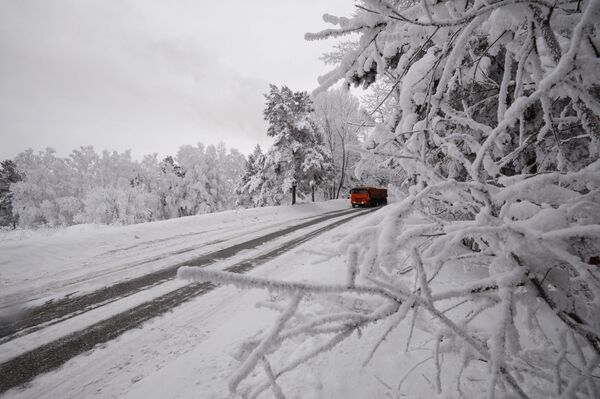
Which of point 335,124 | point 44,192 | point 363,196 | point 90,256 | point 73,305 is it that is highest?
point 335,124

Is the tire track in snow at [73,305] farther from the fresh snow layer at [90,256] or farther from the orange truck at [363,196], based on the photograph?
the orange truck at [363,196]

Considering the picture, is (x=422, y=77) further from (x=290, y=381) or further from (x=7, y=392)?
(x=7, y=392)

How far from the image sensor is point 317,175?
2228cm

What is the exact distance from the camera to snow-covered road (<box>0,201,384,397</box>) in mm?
2922

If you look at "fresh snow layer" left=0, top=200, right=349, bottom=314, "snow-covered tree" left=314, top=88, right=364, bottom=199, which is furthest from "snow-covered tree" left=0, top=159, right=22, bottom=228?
"snow-covered tree" left=314, top=88, right=364, bottom=199

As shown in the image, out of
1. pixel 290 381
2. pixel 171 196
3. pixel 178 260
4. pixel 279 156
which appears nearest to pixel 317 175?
pixel 279 156

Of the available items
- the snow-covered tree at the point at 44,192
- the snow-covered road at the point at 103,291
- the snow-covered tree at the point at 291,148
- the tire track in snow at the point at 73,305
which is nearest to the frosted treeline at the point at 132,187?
the snow-covered tree at the point at 44,192

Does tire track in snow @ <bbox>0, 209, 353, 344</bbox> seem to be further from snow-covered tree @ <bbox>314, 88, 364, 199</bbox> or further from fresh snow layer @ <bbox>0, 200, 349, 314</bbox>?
snow-covered tree @ <bbox>314, 88, 364, 199</bbox>

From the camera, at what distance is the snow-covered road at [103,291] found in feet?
9.59

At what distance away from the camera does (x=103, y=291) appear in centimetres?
462

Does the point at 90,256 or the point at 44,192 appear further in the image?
the point at 44,192

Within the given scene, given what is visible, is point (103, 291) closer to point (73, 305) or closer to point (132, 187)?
point (73, 305)

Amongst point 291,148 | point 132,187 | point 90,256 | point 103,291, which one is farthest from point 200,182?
point 103,291

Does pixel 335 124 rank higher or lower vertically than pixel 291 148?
higher
